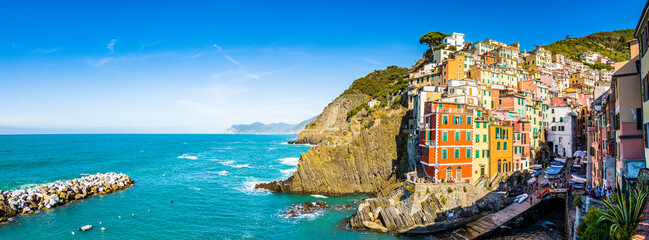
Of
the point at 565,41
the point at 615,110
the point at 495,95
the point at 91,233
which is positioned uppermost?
the point at 565,41

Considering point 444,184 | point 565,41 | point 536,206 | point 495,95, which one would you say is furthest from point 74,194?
point 565,41

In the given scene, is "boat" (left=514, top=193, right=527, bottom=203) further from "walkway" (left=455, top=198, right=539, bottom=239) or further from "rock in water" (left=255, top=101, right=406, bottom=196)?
"rock in water" (left=255, top=101, right=406, bottom=196)

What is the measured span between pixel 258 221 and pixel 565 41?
596ft

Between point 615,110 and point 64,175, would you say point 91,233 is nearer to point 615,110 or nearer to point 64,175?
point 64,175

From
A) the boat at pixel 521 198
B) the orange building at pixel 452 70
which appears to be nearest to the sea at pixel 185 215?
the boat at pixel 521 198

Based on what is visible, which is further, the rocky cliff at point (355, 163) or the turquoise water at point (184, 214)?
the rocky cliff at point (355, 163)

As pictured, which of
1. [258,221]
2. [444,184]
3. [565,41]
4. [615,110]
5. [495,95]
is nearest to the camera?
[615,110]

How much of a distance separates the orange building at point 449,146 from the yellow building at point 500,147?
3.47 meters

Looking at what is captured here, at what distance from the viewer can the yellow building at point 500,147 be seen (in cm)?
4256

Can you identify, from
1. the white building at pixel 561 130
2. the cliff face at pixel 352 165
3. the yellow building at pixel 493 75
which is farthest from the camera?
the yellow building at pixel 493 75

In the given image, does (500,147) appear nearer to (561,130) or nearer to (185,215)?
(561,130)

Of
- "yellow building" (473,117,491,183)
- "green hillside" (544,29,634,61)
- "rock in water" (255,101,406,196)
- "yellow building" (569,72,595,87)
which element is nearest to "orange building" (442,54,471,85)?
"rock in water" (255,101,406,196)

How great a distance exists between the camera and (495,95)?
58312 mm

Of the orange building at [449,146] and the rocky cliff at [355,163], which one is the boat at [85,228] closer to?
the rocky cliff at [355,163]
